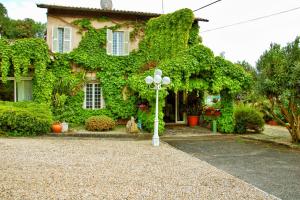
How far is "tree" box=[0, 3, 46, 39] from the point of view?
33250 millimetres

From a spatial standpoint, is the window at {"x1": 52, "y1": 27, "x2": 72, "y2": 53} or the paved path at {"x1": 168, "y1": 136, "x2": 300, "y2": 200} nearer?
the paved path at {"x1": 168, "y1": 136, "x2": 300, "y2": 200}

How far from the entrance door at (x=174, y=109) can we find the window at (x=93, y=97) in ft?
13.2

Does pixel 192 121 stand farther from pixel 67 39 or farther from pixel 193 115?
pixel 67 39

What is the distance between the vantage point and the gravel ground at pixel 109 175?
637 centimetres

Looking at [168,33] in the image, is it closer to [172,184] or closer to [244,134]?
[244,134]

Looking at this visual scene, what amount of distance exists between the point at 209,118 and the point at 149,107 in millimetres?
3728

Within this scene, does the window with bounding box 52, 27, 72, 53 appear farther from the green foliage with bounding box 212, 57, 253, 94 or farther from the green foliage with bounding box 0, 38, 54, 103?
the green foliage with bounding box 212, 57, 253, 94

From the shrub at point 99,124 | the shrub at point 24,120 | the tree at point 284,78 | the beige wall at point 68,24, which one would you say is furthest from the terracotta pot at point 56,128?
the tree at point 284,78

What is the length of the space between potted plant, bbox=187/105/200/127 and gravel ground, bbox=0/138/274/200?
24.1 ft

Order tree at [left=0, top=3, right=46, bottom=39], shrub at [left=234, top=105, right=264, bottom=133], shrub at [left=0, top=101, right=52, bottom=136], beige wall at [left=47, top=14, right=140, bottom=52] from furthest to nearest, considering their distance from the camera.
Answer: tree at [left=0, top=3, right=46, bottom=39], beige wall at [left=47, top=14, right=140, bottom=52], shrub at [left=234, top=105, right=264, bottom=133], shrub at [left=0, top=101, right=52, bottom=136]

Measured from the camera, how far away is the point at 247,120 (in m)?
16.3

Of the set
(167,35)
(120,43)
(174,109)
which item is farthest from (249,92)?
(120,43)

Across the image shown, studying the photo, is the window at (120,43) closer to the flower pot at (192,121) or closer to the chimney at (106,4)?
the chimney at (106,4)

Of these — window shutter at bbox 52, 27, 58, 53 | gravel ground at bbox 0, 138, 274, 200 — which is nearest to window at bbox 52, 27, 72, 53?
window shutter at bbox 52, 27, 58, 53
